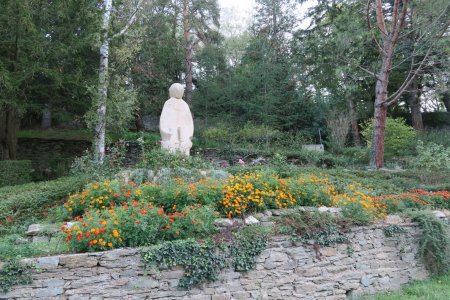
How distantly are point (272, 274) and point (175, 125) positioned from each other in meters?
4.98

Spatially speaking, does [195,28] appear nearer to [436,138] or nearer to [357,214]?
[436,138]

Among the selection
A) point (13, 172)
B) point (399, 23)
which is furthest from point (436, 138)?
point (13, 172)

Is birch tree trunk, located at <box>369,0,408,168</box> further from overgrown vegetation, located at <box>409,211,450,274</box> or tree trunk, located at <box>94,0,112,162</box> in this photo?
tree trunk, located at <box>94,0,112,162</box>

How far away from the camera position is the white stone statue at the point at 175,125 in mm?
8633

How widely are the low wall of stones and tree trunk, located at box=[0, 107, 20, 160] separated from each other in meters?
9.75

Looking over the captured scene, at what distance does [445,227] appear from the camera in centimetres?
575

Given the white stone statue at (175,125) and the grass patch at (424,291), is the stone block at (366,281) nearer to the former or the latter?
the grass patch at (424,291)

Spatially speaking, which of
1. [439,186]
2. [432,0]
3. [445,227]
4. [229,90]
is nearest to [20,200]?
[445,227]

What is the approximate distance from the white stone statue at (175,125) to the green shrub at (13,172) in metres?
4.71

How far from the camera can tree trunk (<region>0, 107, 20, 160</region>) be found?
1197cm

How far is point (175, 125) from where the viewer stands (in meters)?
8.73

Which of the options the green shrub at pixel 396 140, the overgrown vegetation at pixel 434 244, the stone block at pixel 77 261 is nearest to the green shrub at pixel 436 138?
the green shrub at pixel 396 140

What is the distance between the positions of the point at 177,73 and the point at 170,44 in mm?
1559

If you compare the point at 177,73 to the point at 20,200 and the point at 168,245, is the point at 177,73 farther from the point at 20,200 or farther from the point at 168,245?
the point at 168,245
